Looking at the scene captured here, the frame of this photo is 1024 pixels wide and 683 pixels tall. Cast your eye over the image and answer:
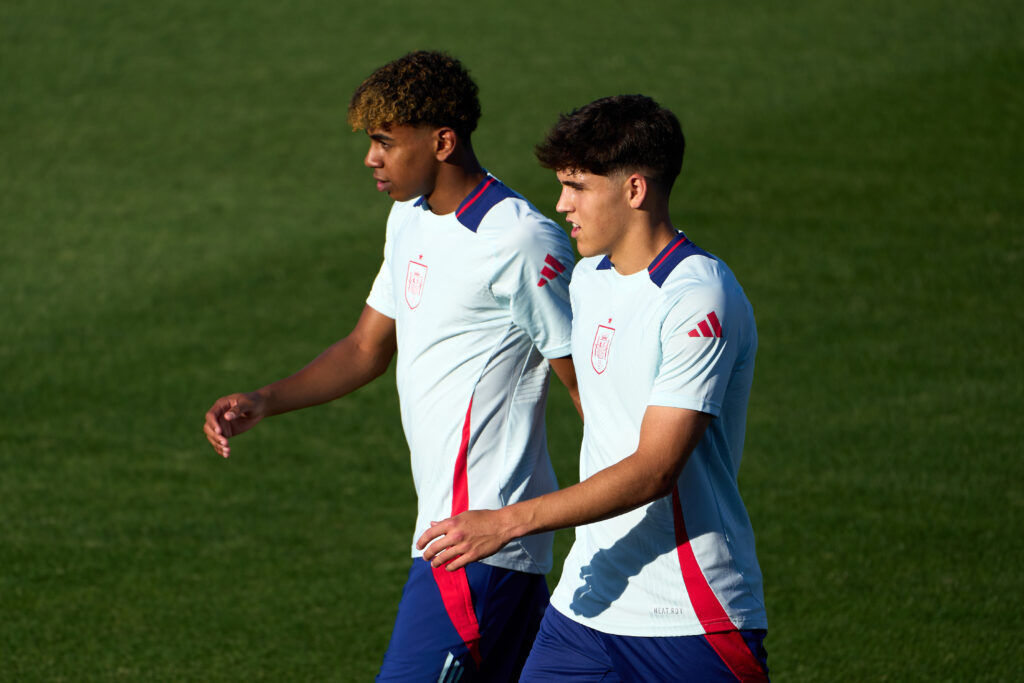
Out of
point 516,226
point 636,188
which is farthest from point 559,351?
point 636,188

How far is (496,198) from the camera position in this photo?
414 centimetres

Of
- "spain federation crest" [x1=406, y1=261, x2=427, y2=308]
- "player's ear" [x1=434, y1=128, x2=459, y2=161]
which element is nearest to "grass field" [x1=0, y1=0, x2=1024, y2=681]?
"spain federation crest" [x1=406, y1=261, x2=427, y2=308]

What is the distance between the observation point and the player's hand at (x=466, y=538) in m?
3.08

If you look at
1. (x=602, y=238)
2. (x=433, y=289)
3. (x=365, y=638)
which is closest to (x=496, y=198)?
(x=433, y=289)

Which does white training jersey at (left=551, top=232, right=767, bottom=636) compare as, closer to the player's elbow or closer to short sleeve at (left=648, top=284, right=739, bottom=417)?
short sleeve at (left=648, top=284, right=739, bottom=417)

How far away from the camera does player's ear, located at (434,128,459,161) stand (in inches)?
162

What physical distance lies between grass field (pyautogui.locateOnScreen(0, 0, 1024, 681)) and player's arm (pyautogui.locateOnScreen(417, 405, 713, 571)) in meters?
3.24

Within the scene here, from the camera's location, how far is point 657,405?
10.4ft

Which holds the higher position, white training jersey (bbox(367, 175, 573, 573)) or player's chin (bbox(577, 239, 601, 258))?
player's chin (bbox(577, 239, 601, 258))

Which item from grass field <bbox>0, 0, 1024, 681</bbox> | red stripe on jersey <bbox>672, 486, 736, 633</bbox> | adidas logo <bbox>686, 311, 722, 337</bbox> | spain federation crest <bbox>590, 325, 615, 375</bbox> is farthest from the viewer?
grass field <bbox>0, 0, 1024, 681</bbox>

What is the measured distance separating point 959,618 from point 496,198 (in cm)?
379

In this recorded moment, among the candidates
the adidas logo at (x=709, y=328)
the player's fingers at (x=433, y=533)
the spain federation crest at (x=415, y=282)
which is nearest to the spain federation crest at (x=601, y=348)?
the adidas logo at (x=709, y=328)

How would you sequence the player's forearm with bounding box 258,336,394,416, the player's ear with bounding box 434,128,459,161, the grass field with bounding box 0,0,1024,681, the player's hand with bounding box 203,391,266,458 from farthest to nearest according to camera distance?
the grass field with bounding box 0,0,1024,681
the player's forearm with bounding box 258,336,394,416
the player's hand with bounding box 203,391,266,458
the player's ear with bounding box 434,128,459,161

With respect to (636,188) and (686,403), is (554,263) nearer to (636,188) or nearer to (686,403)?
(636,188)
